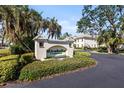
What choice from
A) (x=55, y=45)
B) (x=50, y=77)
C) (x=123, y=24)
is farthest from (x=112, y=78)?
(x=123, y=24)

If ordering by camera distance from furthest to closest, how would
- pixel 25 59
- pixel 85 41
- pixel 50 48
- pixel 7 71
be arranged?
pixel 85 41, pixel 50 48, pixel 25 59, pixel 7 71

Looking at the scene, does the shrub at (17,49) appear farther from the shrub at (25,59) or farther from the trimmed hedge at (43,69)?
the trimmed hedge at (43,69)

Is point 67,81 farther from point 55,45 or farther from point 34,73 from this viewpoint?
point 55,45

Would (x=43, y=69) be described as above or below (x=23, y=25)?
below

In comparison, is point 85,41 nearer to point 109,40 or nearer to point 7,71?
point 109,40

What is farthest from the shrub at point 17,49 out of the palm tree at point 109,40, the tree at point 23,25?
the palm tree at point 109,40

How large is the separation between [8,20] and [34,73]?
45.4 ft

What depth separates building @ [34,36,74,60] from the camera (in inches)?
966

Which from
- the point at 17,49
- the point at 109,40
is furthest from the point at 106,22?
the point at 17,49

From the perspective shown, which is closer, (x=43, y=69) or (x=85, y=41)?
(x=43, y=69)

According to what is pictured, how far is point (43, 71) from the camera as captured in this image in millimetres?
15383

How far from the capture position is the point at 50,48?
25297 mm

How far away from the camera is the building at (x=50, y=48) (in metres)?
24.5

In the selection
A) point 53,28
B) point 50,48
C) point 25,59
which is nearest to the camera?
point 25,59
